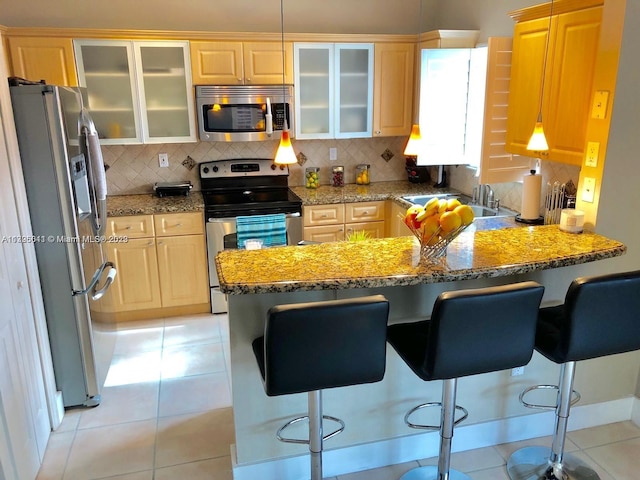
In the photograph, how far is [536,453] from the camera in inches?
102

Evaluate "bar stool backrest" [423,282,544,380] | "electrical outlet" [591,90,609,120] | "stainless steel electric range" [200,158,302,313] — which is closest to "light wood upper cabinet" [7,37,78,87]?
"stainless steel electric range" [200,158,302,313]

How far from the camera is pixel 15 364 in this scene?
2.35 meters

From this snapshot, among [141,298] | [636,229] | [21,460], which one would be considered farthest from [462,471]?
[141,298]

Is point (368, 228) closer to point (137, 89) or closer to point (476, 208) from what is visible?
point (476, 208)

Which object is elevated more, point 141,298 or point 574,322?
point 574,322

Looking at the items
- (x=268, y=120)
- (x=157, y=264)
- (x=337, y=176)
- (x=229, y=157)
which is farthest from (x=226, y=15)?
(x=157, y=264)

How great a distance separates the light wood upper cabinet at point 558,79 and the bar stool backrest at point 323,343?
160 centimetres

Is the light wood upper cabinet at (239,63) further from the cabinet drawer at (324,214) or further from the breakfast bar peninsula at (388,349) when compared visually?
the breakfast bar peninsula at (388,349)

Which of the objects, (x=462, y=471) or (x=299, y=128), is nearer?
(x=462, y=471)

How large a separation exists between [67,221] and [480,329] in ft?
7.09

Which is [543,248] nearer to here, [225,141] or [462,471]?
[462,471]

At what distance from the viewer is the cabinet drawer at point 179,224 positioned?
156 inches

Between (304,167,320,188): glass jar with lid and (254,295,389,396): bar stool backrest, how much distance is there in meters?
2.99

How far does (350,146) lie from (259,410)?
9.96 feet
